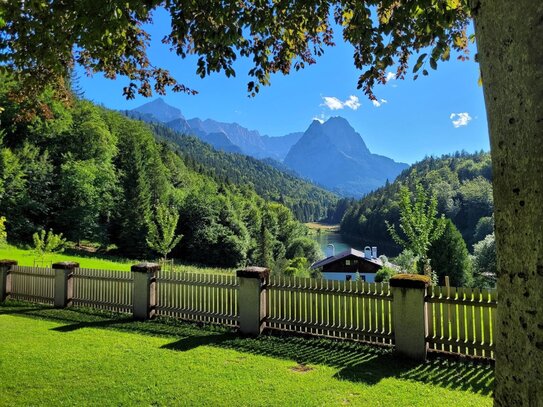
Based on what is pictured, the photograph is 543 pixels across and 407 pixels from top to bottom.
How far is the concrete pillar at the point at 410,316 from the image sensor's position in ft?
22.3

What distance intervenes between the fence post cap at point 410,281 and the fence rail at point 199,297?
366 centimetres

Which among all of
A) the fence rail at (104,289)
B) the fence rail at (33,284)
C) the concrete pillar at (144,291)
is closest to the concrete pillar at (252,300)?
the concrete pillar at (144,291)

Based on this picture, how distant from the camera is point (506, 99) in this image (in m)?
1.68

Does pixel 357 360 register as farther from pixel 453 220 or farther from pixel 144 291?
pixel 453 220

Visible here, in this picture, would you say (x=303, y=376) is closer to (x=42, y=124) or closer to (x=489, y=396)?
(x=489, y=396)

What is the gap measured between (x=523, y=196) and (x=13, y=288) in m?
15.1

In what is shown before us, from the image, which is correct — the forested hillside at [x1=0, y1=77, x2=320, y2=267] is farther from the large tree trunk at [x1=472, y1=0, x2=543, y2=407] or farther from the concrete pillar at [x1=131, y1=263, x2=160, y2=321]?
the large tree trunk at [x1=472, y1=0, x2=543, y2=407]

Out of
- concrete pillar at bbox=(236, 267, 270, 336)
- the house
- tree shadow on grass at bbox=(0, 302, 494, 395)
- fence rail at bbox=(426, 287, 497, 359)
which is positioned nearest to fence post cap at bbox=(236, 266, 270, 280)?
concrete pillar at bbox=(236, 267, 270, 336)

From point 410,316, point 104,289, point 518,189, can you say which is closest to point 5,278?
point 104,289

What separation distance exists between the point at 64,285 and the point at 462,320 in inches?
418

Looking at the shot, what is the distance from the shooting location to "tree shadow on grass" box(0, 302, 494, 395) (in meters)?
5.93

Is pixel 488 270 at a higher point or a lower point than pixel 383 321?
lower

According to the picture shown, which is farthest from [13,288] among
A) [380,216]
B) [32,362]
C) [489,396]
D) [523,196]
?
[380,216]

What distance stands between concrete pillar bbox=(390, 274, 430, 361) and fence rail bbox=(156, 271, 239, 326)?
364 centimetres
